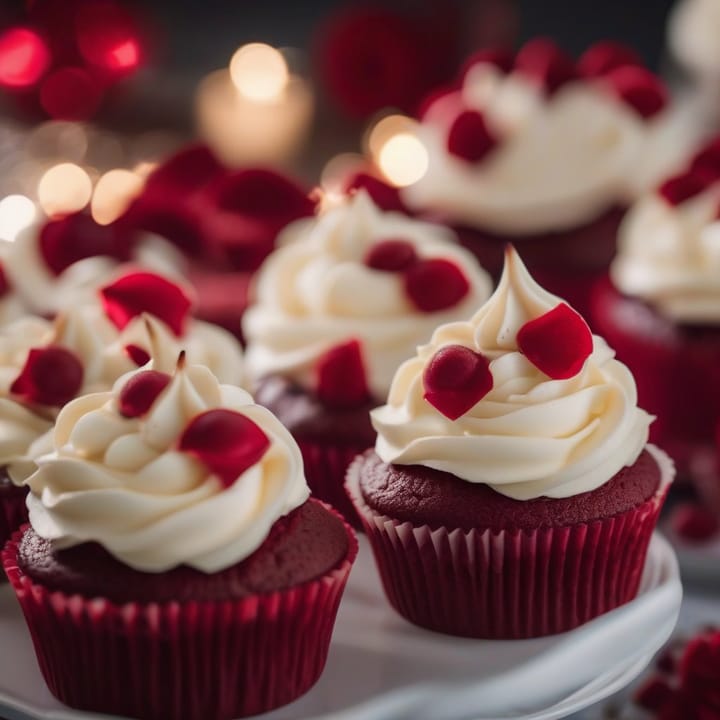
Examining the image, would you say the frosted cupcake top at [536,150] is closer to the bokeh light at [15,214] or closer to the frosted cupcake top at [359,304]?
the frosted cupcake top at [359,304]

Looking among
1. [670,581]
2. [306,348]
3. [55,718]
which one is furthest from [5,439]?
[670,581]

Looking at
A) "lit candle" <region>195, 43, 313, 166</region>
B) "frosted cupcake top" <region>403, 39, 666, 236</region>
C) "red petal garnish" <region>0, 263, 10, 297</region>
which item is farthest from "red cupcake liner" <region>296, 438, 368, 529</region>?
"lit candle" <region>195, 43, 313, 166</region>

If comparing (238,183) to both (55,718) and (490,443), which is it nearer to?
(490,443)

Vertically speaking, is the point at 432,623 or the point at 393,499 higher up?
the point at 393,499

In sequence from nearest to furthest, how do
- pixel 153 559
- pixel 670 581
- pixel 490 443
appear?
pixel 153 559 → pixel 490 443 → pixel 670 581

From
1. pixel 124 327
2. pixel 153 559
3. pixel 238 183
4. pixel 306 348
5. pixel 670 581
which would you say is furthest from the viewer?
pixel 238 183

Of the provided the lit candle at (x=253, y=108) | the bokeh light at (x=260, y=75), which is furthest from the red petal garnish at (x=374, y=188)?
the bokeh light at (x=260, y=75)

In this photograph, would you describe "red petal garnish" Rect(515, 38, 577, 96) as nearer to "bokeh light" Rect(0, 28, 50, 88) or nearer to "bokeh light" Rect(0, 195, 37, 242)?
"bokeh light" Rect(0, 195, 37, 242)
